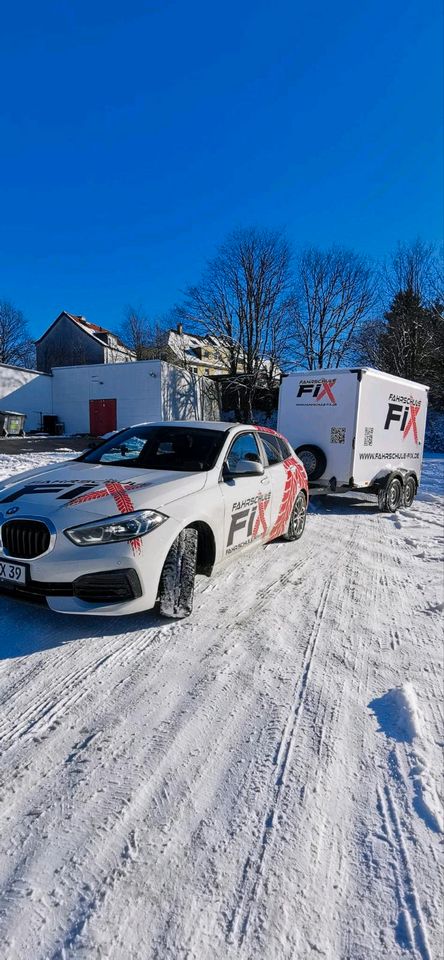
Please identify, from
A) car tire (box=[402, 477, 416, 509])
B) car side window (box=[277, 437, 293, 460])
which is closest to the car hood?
car side window (box=[277, 437, 293, 460])

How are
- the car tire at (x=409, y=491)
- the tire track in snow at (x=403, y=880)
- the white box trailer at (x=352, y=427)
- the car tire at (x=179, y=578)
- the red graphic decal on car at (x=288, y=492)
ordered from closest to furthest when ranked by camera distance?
the tire track in snow at (x=403, y=880)
the car tire at (x=179, y=578)
the red graphic decal on car at (x=288, y=492)
the white box trailer at (x=352, y=427)
the car tire at (x=409, y=491)

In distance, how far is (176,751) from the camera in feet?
7.13

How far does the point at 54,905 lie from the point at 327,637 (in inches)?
92.3

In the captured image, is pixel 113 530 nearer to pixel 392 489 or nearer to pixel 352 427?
pixel 352 427

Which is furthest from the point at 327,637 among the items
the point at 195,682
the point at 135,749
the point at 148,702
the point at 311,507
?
the point at 311,507

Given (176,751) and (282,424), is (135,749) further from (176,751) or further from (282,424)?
(282,424)

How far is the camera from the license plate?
296cm

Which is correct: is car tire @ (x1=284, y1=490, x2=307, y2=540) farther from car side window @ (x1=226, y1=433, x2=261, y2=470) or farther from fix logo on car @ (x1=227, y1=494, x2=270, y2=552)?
car side window @ (x1=226, y1=433, x2=261, y2=470)

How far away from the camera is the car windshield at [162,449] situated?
4.12 meters

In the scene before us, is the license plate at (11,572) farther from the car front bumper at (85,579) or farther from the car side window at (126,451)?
the car side window at (126,451)

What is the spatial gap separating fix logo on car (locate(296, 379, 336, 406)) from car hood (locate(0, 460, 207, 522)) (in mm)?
4896

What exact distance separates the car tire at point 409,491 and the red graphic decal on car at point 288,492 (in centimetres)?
392

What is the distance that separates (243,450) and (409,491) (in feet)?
19.0

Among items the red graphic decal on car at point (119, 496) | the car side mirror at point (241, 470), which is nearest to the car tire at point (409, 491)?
the car side mirror at point (241, 470)
